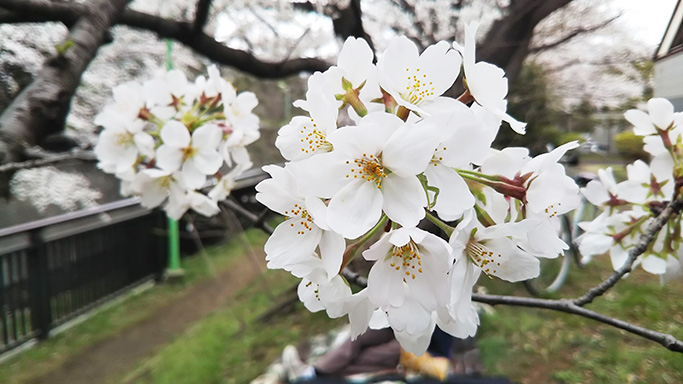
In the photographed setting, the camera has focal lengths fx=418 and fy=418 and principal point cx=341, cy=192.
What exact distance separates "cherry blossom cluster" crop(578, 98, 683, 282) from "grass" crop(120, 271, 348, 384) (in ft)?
4.90

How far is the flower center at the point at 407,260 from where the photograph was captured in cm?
35

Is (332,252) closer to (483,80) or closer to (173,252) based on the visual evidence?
(483,80)

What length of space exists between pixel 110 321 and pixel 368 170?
3.28m

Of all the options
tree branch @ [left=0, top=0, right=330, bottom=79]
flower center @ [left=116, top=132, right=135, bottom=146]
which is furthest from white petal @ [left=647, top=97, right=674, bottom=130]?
tree branch @ [left=0, top=0, right=330, bottom=79]

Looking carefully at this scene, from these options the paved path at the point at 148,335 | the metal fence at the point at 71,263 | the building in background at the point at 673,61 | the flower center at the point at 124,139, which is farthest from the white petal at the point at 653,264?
the paved path at the point at 148,335

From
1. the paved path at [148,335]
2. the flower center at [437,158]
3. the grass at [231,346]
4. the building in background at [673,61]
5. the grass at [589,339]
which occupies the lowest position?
the paved path at [148,335]

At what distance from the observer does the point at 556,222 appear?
41 cm

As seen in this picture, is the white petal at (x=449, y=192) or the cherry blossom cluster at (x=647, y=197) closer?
the white petal at (x=449, y=192)

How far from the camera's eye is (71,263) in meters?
2.92

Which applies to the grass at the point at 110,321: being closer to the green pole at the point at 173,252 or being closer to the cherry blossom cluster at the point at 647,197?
the green pole at the point at 173,252

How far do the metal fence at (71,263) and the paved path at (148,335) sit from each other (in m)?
0.35

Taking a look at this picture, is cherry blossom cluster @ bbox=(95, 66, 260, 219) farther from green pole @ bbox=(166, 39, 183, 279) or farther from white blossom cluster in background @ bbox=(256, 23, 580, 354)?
green pole @ bbox=(166, 39, 183, 279)

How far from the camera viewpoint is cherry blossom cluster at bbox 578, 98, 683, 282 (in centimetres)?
59

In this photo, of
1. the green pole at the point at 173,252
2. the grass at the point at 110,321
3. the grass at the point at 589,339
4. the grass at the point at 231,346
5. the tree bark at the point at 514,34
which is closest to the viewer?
the grass at the point at 589,339
